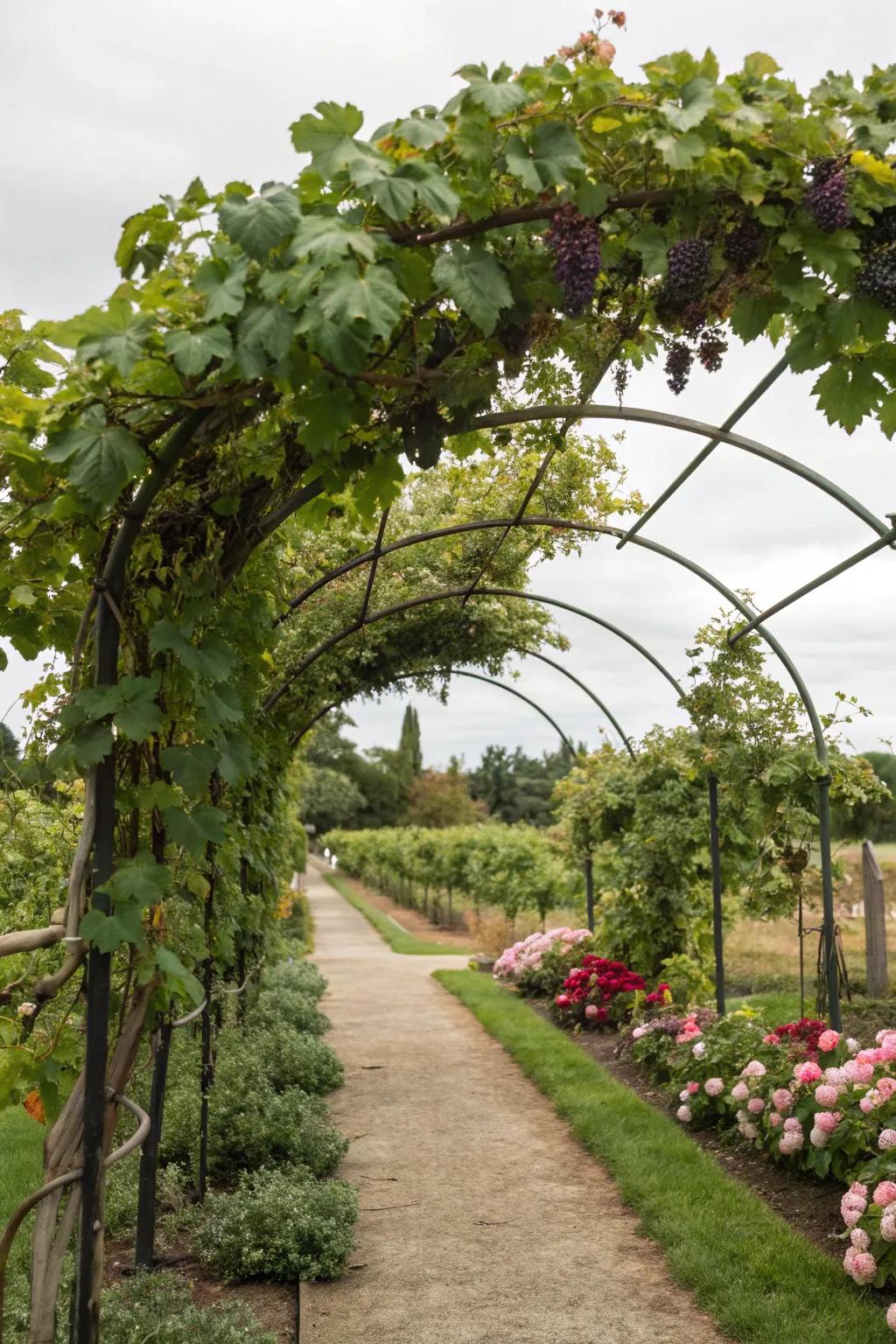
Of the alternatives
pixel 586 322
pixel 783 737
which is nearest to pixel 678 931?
pixel 783 737

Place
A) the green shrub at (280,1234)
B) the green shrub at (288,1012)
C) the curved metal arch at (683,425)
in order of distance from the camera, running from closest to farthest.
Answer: the curved metal arch at (683,425)
the green shrub at (280,1234)
the green shrub at (288,1012)

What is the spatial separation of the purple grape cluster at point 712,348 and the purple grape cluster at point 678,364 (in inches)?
1.4

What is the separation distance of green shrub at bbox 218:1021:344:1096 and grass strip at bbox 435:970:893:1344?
53.9 inches

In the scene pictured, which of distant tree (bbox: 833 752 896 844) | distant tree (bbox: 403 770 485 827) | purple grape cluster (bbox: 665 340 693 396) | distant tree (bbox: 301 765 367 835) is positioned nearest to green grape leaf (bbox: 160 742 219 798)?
purple grape cluster (bbox: 665 340 693 396)

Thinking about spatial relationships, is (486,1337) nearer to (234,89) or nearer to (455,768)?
(234,89)

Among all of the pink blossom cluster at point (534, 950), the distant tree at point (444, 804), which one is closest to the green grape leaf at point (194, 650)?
the pink blossom cluster at point (534, 950)

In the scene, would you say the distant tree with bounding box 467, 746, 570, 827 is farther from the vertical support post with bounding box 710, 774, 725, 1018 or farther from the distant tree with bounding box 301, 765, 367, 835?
the vertical support post with bounding box 710, 774, 725, 1018

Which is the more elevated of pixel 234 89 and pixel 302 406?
pixel 234 89

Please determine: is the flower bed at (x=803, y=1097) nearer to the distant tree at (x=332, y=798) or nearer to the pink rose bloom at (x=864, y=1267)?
the pink rose bloom at (x=864, y=1267)

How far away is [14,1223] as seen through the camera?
2475 mm

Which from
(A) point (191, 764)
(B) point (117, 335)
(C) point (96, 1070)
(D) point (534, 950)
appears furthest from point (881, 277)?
(D) point (534, 950)

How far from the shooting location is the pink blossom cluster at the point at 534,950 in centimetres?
1021

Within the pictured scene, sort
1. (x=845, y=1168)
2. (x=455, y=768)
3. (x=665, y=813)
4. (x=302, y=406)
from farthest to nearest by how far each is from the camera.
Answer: (x=455, y=768) → (x=665, y=813) → (x=845, y=1168) → (x=302, y=406)

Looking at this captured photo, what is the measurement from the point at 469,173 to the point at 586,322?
68cm
